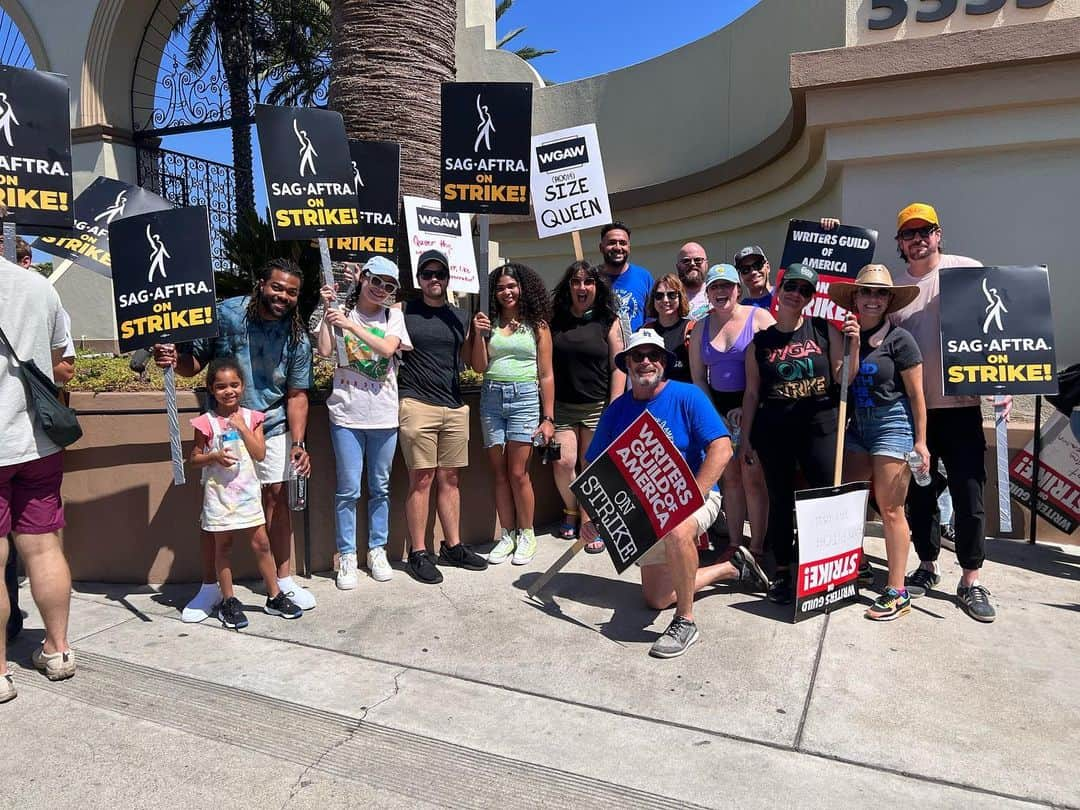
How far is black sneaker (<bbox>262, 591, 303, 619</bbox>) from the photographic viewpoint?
432cm

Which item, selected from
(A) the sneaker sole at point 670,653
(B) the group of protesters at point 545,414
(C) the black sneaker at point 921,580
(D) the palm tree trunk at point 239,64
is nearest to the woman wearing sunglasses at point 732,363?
(B) the group of protesters at point 545,414

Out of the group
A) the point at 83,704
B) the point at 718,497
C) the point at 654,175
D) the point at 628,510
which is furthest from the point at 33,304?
the point at 654,175

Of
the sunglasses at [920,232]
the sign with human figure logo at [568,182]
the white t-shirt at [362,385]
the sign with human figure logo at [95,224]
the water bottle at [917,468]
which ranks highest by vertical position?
the sign with human figure logo at [568,182]

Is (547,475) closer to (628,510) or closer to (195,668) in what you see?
(628,510)

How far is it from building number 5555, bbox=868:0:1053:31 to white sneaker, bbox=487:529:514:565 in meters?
5.11

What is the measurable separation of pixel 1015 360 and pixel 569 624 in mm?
2886

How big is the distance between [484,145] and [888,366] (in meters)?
3.04

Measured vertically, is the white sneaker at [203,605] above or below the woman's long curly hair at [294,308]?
below

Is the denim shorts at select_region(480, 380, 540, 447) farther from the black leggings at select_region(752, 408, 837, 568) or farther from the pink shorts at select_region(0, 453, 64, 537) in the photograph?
the pink shorts at select_region(0, 453, 64, 537)

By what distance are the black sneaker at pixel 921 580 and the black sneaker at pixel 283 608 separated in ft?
11.6

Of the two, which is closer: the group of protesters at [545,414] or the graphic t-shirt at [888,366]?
the group of protesters at [545,414]

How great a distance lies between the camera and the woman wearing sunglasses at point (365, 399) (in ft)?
15.2

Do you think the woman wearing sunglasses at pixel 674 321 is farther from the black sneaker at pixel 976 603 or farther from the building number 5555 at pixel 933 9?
the building number 5555 at pixel 933 9

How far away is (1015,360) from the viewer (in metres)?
4.27
